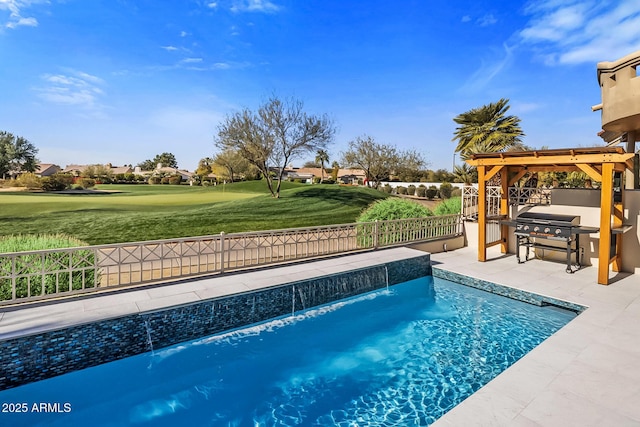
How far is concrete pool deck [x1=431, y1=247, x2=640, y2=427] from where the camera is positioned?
2.92 m

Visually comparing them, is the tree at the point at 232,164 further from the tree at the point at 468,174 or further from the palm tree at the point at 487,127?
the palm tree at the point at 487,127

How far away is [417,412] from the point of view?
362 centimetres

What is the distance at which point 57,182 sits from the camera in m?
12.1

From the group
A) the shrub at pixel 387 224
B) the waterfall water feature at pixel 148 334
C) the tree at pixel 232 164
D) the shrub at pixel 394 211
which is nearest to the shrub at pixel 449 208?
the shrub at pixel 387 224

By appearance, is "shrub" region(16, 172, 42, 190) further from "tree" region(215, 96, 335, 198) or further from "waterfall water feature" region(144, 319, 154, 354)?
"waterfall water feature" region(144, 319, 154, 354)

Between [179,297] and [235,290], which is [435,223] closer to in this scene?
[235,290]

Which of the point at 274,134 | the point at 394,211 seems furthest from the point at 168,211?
the point at 394,211

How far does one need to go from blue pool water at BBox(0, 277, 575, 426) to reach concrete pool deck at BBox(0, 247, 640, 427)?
629 mm

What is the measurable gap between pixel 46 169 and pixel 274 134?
10921 millimetres

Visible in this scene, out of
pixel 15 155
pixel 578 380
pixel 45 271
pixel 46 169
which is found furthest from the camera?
pixel 46 169

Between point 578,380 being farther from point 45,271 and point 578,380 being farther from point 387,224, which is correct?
point 45,271

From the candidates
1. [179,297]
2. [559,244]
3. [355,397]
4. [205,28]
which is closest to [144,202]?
[205,28]

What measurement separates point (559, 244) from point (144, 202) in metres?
15.8

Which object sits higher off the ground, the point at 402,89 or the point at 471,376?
the point at 402,89
